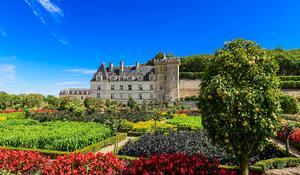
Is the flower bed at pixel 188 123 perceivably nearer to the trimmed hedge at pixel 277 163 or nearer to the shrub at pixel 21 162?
the trimmed hedge at pixel 277 163

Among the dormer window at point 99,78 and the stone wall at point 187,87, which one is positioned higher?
the dormer window at point 99,78

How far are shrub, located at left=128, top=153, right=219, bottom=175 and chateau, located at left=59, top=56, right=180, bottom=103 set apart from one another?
53428 millimetres

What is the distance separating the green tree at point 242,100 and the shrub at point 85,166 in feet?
9.86

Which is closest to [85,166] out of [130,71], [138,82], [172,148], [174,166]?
[174,166]

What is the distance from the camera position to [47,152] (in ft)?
45.4

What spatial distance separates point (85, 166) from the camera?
802 cm

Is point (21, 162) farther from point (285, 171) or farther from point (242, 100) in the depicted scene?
point (285, 171)

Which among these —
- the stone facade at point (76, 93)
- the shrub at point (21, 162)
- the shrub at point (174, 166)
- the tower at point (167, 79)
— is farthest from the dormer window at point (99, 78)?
the shrub at point (174, 166)

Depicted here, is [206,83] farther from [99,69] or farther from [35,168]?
[99,69]

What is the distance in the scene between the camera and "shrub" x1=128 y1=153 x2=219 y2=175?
24.5 ft

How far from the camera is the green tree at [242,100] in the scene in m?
7.09

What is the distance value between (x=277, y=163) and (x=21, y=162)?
1005cm

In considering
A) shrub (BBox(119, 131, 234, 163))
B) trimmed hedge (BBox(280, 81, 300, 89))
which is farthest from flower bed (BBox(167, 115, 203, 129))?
trimmed hedge (BBox(280, 81, 300, 89))

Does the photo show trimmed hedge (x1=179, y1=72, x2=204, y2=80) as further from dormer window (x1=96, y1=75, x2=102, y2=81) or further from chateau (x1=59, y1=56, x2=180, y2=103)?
dormer window (x1=96, y1=75, x2=102, y2=81)
